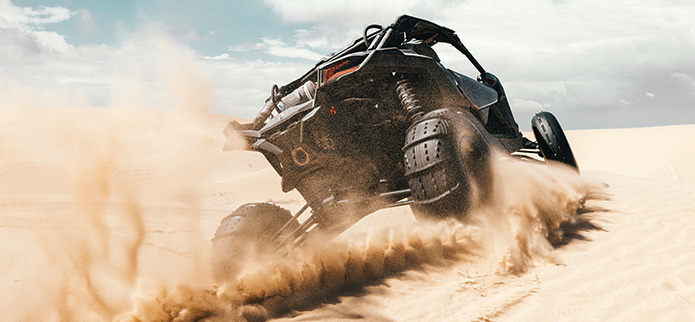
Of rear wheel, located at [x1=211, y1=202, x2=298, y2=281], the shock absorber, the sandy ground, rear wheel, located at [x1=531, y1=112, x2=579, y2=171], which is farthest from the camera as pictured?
rear wheel, located at [x1=531, y1=112, x2=579, y2=171]

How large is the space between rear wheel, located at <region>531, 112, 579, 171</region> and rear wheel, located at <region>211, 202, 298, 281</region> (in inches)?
140

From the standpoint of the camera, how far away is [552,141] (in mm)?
5984

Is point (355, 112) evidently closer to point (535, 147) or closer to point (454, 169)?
point (454, 169)

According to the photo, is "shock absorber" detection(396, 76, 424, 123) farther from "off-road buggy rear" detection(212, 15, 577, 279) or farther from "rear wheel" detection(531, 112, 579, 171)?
"rear wheel" detection(531, 112, 579, 171)

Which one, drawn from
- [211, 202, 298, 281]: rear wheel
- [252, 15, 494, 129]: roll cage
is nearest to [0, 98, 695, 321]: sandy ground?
[211, 202, 298, 281]: rear wheel

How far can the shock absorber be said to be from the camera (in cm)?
340

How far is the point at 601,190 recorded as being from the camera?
278 inches

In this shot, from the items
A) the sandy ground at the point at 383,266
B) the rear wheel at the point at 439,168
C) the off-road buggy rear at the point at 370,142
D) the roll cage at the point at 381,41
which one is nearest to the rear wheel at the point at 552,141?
the sandy ground at the point at 383,266

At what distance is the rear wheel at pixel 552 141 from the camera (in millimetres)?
5984

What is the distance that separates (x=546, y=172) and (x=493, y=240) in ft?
6.66

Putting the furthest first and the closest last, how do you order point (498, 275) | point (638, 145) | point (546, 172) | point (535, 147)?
point (638, 145), point (535, 147), point (546, 172), point (498, 275)

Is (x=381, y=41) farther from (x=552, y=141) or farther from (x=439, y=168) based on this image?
(x=552, y=141)

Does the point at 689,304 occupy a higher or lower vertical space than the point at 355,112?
lower

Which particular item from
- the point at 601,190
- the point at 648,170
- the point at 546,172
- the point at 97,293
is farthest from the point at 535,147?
Result: the point at 648,170
